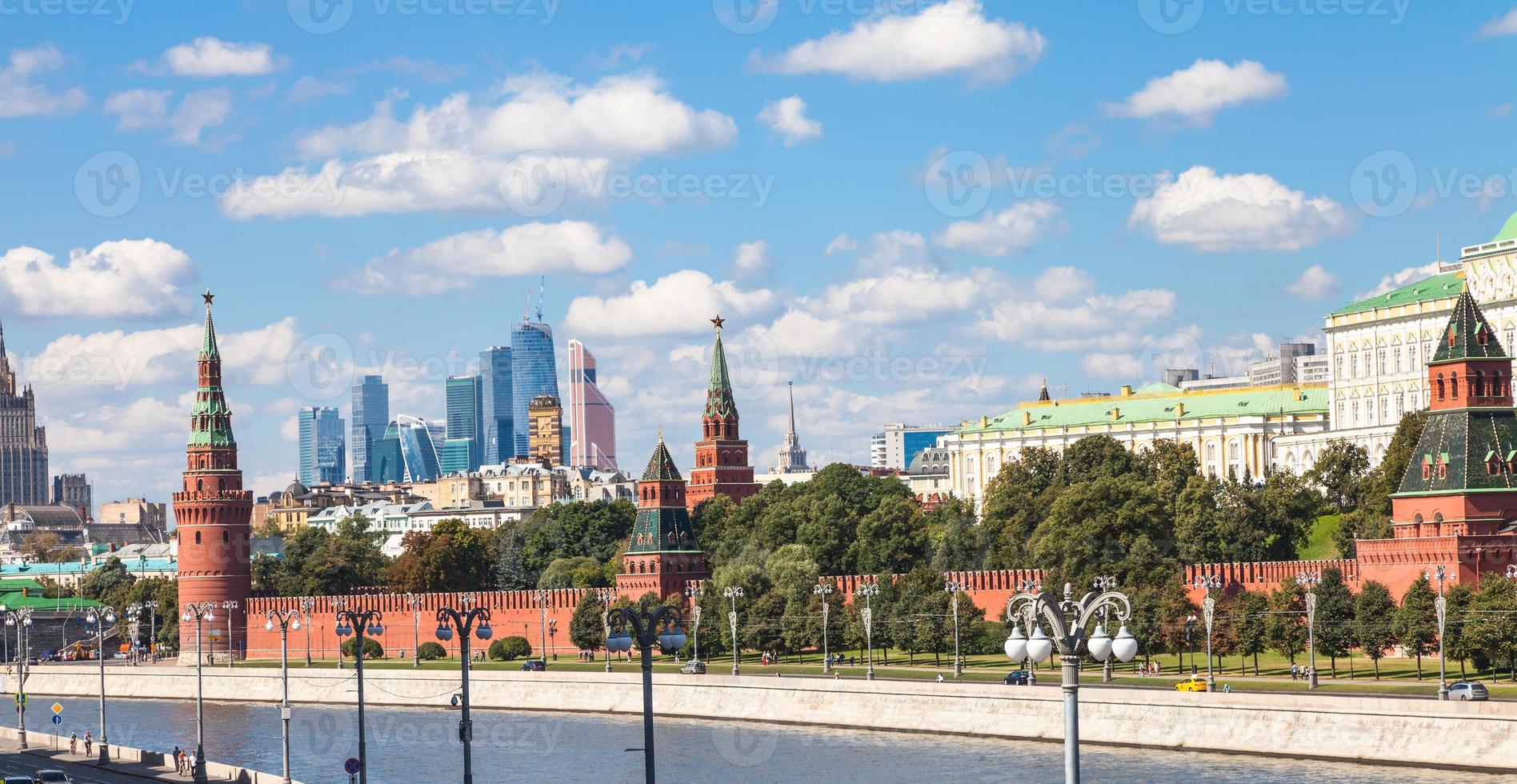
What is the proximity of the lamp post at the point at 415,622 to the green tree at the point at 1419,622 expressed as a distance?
5899 centimetres

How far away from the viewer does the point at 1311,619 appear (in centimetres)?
8462

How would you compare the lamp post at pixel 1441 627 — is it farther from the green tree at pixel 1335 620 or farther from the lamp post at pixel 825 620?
the lamp post at pixel 825 620

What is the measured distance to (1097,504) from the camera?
357ft

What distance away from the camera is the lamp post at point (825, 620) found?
102 metres


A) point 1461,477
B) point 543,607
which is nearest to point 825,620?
point 543,607

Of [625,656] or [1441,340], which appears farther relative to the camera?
[625,656]

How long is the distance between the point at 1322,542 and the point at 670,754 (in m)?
44.4

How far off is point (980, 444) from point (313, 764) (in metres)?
106

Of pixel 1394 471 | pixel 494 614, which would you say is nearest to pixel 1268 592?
pixel 1394 471

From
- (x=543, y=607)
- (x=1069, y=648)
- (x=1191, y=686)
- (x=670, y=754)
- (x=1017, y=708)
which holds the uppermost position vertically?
(x=1069, y=648)

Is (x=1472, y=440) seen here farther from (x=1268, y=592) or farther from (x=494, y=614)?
(x=494, y=614)

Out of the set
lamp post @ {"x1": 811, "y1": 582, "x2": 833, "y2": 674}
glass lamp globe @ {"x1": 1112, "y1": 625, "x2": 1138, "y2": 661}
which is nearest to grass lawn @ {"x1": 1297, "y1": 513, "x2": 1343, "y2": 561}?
lamp post @ {"x1": 811, "y1": 582, "x2": 833, "y2": 674}

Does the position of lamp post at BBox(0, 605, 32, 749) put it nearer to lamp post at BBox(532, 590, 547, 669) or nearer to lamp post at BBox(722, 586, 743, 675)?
lamp post at BBox(532, 590, 547, 669)

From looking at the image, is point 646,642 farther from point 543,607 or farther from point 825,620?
point 543,607
